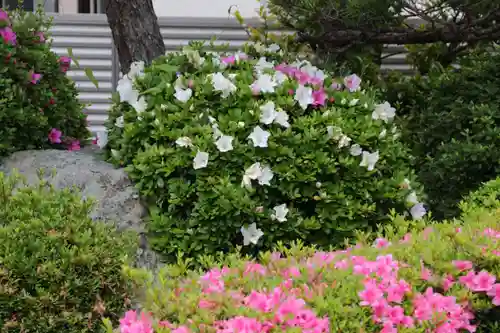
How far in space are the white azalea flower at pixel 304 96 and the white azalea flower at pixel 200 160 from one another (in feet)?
2.14

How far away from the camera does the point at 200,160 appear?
11.3 feet

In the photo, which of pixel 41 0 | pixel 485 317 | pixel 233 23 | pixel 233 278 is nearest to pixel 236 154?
pixel 233 278

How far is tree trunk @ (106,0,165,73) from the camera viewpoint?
469 centimetres

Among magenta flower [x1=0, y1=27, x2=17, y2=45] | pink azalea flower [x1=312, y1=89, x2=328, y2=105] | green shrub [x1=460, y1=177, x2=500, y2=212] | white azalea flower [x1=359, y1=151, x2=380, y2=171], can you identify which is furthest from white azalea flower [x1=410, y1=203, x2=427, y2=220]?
magenta flower [x1=0, y1=27, x2=17, y2=45]

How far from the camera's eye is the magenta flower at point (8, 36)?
4137mm

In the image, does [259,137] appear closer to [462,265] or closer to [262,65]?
[262,65]

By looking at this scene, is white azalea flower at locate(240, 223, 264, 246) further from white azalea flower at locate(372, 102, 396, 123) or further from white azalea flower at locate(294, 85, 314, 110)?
white azalea flower at locate(372, 102, 396, 123)

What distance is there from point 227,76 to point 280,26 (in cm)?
299

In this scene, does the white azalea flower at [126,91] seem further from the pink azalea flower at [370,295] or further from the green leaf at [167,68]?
the pink azalea flower at [370,295]

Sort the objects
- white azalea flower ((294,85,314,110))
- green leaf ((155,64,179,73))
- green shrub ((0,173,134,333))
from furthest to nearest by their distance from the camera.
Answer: green leaf ((155,64,179,73)) → white azalea flower ((294,85,314,110)) → green shrub ((0,173,134,333))

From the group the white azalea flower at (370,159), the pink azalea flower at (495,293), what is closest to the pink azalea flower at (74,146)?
the white azalea flower at (370,159)

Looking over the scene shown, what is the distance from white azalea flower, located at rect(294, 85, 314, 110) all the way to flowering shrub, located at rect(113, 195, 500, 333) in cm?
129

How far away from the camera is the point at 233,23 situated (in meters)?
7.16

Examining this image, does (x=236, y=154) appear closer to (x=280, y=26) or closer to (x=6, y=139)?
(x=6, y=139)
